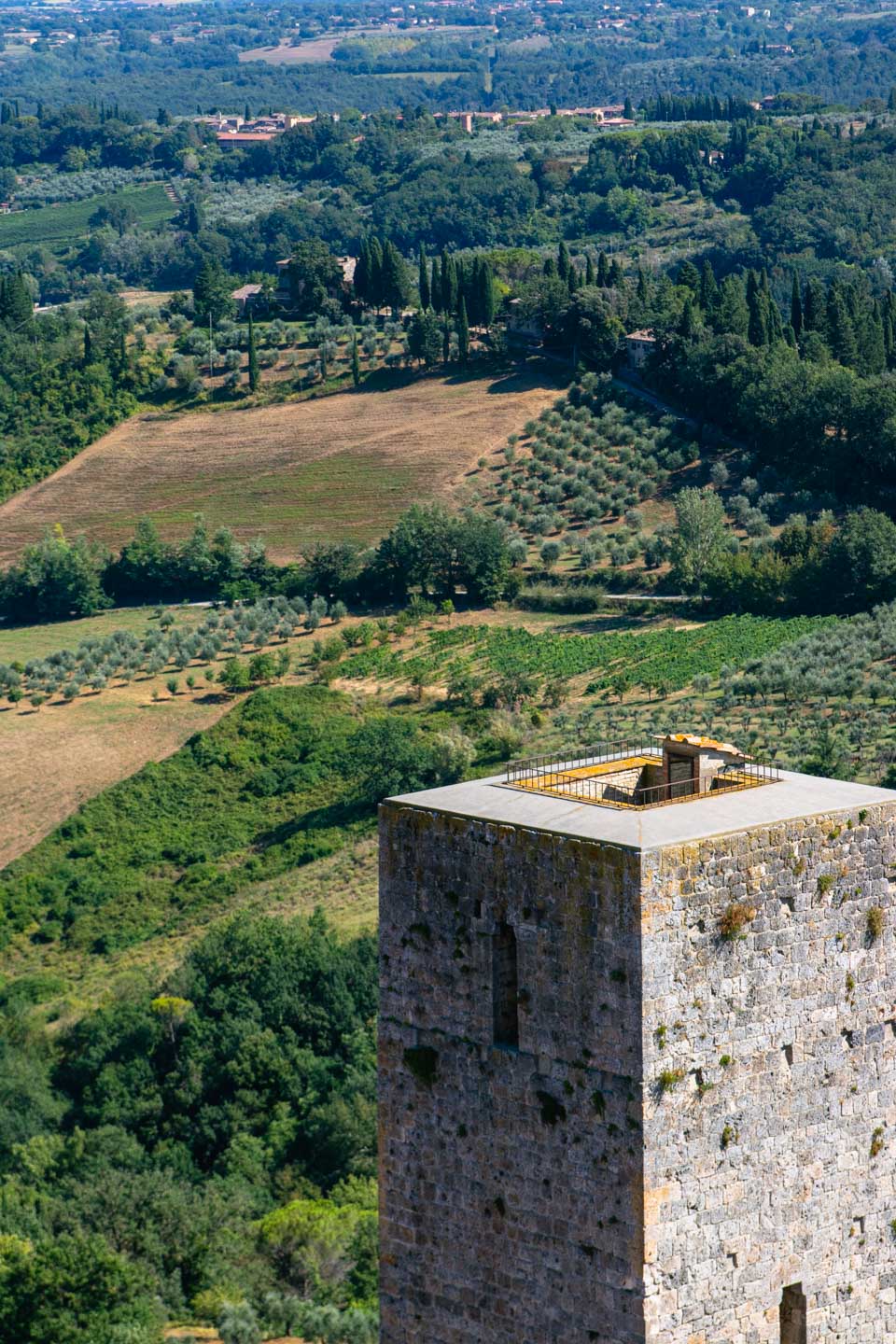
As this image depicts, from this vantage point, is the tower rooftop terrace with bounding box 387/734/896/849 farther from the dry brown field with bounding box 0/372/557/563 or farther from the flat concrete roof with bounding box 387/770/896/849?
the dry brown field with bounding box 0/372/557/563

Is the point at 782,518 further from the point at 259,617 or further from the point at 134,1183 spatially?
the point at 134,1183

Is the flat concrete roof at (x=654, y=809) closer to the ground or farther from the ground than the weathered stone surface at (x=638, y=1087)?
farther from the ground

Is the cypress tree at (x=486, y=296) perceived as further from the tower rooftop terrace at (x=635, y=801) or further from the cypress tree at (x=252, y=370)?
the tower rooftop terrace at (x=635, y=801)

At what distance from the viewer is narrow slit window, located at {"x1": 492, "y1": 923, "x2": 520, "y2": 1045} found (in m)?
16.4

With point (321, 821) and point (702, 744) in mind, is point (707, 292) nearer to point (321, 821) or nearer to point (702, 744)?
point (321, 821)

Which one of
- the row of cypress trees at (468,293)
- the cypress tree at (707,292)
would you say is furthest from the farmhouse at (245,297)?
the cypress tree at (707,292)

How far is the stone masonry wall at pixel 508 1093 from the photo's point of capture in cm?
1584

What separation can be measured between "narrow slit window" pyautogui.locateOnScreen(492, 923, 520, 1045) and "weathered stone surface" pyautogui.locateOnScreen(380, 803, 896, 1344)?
9cm

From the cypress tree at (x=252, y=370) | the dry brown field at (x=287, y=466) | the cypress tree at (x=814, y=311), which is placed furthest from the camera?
the cypress tree at (x=252, y=370)

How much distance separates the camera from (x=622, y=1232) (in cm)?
1584

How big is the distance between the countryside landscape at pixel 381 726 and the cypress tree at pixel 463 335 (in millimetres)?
506

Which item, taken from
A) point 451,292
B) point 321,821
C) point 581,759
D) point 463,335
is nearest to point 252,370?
point 451,292

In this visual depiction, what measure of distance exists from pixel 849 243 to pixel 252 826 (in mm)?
113045

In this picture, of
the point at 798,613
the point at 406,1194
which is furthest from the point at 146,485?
the point at 406,1194
